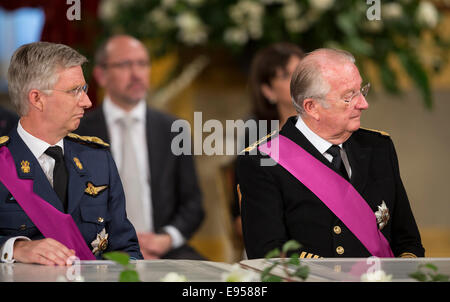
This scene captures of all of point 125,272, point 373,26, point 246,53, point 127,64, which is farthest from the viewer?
point 246,53

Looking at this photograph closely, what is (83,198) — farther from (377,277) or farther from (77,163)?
(377,277)

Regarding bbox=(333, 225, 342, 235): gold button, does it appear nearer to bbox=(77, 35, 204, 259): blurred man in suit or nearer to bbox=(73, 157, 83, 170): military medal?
bbox=(73, 157, 83, 170): military medal

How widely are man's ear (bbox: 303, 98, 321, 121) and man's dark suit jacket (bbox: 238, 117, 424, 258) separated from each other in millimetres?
62

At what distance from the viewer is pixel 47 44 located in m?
2.05

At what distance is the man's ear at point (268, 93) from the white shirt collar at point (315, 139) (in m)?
0.97

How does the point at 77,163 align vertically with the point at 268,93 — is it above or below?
below

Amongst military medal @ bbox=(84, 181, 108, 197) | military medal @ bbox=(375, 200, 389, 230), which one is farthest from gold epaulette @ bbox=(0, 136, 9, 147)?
military medal @ bbox=(375, 200, 389, 230)

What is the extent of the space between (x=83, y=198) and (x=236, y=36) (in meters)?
1.88

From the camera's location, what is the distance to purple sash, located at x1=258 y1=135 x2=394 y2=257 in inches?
82.3

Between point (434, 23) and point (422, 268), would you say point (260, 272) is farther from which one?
point (434, 23)

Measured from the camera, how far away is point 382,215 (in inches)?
84.6

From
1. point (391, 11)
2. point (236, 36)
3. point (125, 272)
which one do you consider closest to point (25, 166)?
point (125, 272)

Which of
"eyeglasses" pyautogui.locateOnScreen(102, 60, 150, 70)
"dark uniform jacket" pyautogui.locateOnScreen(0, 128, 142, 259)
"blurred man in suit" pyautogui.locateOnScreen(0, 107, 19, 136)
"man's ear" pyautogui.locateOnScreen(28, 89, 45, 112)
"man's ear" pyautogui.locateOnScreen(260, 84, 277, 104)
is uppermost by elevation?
"eyeglasses" pyautogui.locateOnScreen(102, 60, 150, 70)

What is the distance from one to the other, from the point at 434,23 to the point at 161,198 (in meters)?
1.58
